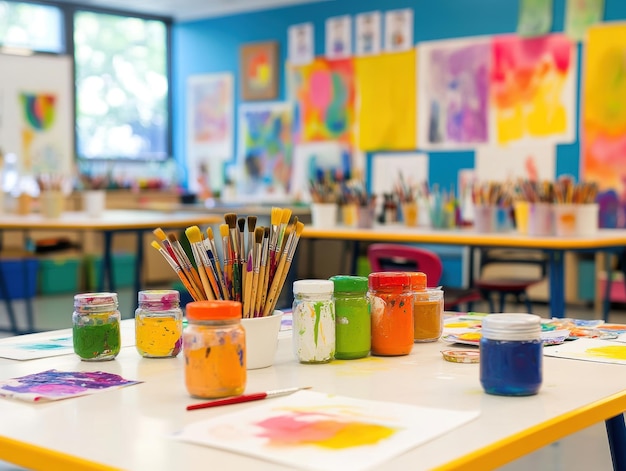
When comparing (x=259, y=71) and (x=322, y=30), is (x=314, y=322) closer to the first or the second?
(x=322, y=30)

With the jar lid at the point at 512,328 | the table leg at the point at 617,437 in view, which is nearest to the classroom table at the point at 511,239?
the table leg at the point at 617,437

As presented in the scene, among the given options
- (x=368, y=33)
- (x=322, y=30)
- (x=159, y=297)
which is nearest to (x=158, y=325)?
(x=159, y=297)

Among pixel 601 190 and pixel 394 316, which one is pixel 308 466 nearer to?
pixel 394 316

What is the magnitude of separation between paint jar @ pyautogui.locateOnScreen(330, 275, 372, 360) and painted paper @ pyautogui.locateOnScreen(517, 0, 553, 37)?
576 centimetres

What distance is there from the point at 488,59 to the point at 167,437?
6.44 meters

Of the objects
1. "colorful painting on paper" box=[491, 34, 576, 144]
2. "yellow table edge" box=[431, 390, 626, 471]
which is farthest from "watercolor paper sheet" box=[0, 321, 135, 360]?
"colorful painting on paper" box=[491, 34, 576, 144]

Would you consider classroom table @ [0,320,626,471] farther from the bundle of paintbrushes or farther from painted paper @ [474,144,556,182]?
painted paper @ [474,144,556,182]

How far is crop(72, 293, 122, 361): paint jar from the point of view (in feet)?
4.84

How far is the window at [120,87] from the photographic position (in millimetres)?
8531

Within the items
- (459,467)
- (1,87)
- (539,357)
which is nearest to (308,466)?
(459,467)

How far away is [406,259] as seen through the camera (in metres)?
3.89

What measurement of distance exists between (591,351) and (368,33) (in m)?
6.52

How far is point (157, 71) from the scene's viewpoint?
9.16 m

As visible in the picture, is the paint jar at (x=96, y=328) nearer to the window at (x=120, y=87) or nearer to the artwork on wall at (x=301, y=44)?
the artwork on wall at (x=301, y=44)
